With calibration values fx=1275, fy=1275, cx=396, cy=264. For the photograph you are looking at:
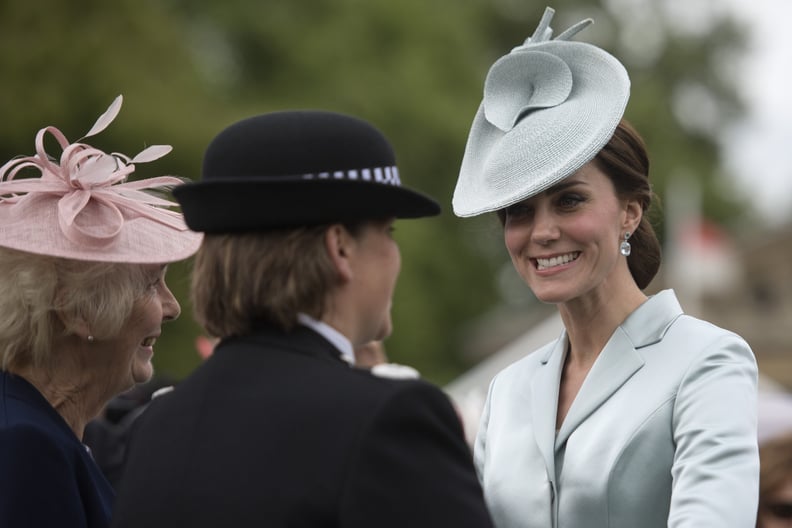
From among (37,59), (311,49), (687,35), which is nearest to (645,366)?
(37,59)

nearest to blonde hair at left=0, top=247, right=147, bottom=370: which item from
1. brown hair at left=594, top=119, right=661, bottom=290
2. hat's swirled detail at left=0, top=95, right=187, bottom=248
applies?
hat's swirled detail at left=0, top=95, right=187, bottom=248

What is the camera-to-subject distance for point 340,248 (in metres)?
2.58

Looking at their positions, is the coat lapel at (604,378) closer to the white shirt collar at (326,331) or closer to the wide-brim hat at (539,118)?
the wide-brim hat at (539,118)

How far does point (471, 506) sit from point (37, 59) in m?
15.8

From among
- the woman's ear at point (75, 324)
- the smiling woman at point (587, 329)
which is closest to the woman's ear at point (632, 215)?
the smiling woman at point (587, 329)

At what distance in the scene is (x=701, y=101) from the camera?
122ft

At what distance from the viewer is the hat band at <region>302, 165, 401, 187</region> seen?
2553 millimetres

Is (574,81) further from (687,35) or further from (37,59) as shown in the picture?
(687,35)

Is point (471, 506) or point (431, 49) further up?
point (471, 506)

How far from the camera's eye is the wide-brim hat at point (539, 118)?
11.1 ft

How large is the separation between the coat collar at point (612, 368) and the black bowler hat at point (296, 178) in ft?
3.27

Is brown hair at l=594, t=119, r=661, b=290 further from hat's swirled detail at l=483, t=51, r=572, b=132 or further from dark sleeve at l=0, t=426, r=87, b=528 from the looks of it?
dark sleeve at l=0, t=426, r=87, b=528

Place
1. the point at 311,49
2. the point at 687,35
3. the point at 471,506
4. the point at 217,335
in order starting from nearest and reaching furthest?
the point at 471,506 < the point at 217,335 < the point at 311,49 < the point at 687,35

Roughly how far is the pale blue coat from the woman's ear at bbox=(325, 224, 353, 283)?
100cm
